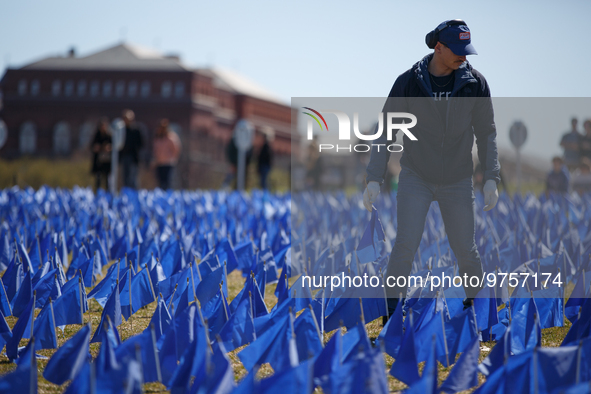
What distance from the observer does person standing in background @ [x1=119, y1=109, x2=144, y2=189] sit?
1352cm

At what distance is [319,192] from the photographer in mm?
13836

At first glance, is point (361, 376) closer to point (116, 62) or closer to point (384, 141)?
point (384, 141)

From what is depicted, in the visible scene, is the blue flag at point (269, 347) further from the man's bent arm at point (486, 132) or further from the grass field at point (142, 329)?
the man's bent arm at point (486, 132)

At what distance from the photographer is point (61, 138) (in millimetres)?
61125

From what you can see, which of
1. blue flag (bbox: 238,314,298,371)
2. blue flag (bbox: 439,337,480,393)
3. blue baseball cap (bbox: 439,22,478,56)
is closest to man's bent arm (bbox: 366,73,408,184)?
blue baseball cap (bbox: 439,22,478,56)

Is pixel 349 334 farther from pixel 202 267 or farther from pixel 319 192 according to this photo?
pixel 319 192

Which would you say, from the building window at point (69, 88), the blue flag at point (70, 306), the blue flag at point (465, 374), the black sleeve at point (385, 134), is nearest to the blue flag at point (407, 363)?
the blue flag at point (465, 374)

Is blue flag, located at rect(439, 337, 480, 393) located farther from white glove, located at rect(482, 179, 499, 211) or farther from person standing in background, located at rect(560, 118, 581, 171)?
person standing in background, located at rect(560, 118, 581, 171)

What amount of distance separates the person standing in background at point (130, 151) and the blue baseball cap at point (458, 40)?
1002 centimetres

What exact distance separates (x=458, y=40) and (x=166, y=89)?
2308 inches

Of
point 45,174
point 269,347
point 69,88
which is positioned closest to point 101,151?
point 45,174

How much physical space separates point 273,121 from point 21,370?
7437cm

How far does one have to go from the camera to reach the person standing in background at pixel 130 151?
44.3ft

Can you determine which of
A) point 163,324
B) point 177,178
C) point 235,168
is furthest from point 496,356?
point 177,178
